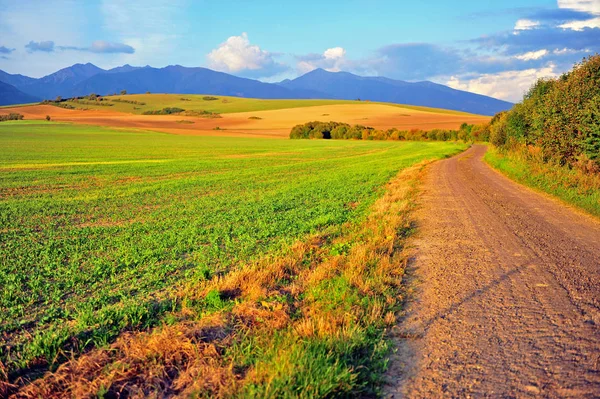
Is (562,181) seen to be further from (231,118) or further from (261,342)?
(231,118)

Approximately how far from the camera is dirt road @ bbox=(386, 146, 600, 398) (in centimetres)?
469

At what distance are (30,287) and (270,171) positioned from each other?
92.6 ft

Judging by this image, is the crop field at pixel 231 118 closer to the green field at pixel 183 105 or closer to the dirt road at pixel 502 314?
the green field at pixel 183 105

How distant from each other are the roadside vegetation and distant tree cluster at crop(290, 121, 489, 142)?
7981cm

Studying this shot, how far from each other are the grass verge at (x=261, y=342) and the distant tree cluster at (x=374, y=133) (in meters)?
107

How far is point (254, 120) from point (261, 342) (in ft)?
442

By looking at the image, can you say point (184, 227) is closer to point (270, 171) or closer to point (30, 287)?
point (30, 287)

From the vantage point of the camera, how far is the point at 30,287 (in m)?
8.08

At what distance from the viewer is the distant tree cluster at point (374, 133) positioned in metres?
110

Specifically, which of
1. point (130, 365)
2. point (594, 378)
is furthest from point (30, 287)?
point (594, 378)


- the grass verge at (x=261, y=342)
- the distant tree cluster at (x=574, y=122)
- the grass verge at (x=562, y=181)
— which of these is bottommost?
the grass verge at (x=261, y=342)

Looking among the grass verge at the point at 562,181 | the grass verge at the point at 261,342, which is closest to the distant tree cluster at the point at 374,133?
the grass verge at the point at 562,181

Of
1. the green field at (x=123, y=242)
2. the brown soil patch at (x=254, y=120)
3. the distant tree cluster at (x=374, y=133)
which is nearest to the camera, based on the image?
the green field at (x=123, y=242)

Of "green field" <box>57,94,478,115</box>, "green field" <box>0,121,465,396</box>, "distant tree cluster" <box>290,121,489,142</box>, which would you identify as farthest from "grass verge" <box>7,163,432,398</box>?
"green field" <box>57,94,478,115</box>
